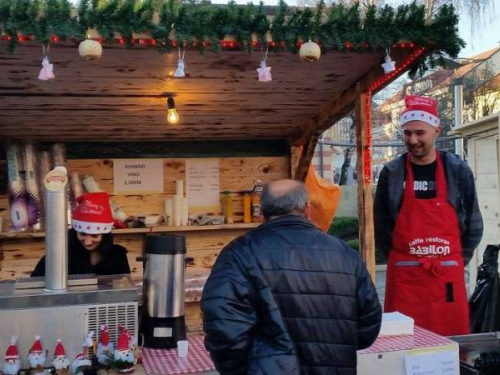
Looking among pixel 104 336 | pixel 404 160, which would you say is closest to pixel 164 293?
pixel 104 336

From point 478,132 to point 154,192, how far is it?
4.10m

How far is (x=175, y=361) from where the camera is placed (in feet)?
8.22

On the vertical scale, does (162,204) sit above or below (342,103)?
below

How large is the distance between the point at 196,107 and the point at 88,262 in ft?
5.50

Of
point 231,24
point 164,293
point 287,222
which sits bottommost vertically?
point 164,293

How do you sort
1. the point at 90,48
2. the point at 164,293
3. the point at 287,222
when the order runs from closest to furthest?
1. the point at 287,222
2. the point at 164,293
3. the point at 90,48

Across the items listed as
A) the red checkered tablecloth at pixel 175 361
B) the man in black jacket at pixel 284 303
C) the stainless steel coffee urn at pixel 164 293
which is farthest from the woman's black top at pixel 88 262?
the man in black jacket at pixel 284 303

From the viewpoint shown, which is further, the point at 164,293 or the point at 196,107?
the point at 196,107

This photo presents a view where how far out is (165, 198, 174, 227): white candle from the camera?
231 inches

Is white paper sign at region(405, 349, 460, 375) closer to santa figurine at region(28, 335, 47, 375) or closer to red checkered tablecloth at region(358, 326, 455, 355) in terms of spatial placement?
red checkered tablecloth at region(358, 326, 455, 355)

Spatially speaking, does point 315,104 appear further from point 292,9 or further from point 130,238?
point 130,238

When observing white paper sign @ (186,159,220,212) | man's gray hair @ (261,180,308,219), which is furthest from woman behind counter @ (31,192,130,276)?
white paper sign @ (186,159,220,212)

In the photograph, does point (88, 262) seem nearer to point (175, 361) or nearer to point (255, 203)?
point (175, 361)

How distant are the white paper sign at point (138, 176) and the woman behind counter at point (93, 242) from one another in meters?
2.00
